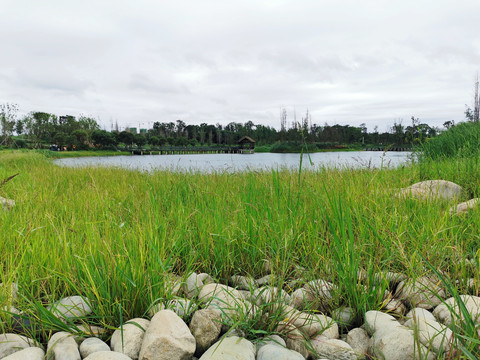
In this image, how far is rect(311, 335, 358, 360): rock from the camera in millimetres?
1325

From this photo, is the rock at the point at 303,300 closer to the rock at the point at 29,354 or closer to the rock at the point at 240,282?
the rock at the point at 240,282

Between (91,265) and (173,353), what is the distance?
0.69 meters

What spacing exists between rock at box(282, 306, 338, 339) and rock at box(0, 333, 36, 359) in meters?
1.19

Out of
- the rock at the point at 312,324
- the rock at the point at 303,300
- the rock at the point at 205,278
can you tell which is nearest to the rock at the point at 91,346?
the rock at the point at 205,278

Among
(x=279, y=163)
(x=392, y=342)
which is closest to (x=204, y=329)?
(x=392, y=342)

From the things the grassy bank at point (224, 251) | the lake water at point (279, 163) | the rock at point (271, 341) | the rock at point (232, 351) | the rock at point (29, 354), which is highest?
the lake water at point (279, 163)

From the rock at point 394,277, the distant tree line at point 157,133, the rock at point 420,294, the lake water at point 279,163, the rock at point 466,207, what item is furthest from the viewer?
the distant tree line at point 157,133

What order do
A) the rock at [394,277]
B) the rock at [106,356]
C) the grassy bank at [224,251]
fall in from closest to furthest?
1. the rock at [106,356]
2. the grassy bank at [224,251]
3. the rock at [394,277]

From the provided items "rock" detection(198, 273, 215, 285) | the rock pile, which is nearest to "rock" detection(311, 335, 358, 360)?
the rock pile

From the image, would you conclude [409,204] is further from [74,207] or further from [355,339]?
[74,207]

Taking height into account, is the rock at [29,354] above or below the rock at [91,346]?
above

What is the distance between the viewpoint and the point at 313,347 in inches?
54.8

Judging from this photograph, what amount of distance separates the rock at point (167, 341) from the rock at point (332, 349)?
0.56m

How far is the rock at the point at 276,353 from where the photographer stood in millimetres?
1263
